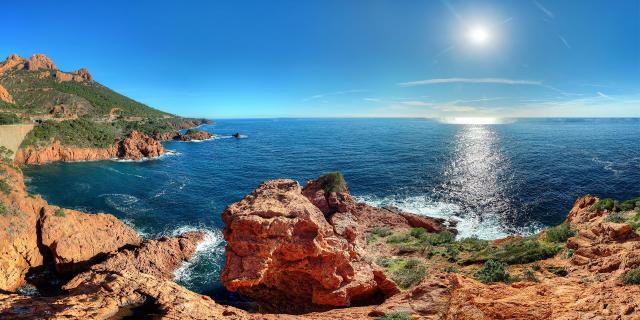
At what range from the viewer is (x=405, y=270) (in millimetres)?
19781

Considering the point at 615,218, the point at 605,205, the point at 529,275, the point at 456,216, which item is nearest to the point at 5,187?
the point at 529,275

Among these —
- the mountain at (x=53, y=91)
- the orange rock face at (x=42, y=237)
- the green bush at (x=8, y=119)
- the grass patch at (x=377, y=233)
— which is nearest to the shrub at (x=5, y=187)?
the orange rock face at (x=42, y=237)

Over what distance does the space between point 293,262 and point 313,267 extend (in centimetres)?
109

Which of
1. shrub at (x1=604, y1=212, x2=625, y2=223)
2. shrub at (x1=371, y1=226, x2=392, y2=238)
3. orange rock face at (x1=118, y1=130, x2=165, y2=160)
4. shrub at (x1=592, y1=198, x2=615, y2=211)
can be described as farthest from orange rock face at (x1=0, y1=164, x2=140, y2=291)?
orange rock face at (x1=118, y1=130, x2=165, y2=160)

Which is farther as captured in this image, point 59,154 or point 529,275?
point 59,154

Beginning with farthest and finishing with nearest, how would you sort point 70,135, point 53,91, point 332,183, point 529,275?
point 53,91
point 70,135
point 332,183
point 529,275

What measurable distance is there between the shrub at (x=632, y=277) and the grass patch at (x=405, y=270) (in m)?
9.02

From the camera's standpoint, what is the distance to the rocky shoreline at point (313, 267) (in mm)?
9414

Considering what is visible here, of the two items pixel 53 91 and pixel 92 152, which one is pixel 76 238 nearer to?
pixel 92 152

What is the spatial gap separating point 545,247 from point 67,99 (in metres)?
162

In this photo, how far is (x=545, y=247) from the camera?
60.3ft

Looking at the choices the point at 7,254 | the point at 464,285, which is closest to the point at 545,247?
the point at 464,285

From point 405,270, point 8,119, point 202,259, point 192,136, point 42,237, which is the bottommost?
point 202,259

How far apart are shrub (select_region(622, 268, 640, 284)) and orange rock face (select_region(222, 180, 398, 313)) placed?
9.04 metres
